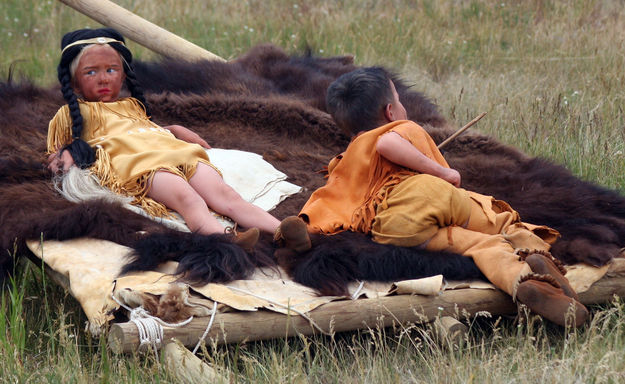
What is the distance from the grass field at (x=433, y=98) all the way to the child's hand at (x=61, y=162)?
502 millimetres

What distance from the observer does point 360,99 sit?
3863 mm

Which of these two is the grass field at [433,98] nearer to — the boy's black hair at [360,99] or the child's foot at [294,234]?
the child's foot at [294,234]

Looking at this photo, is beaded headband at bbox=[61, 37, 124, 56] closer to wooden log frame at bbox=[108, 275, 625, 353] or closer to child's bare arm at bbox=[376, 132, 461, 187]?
child's bare arm at bbox=[376, 132, 461, 187]

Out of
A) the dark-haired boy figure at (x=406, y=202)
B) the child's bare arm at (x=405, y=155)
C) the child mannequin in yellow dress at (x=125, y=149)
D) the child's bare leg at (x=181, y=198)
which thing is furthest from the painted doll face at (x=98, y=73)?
the child's bare arm at (x=405, y=155)

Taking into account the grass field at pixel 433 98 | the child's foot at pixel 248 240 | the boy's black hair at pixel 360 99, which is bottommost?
the grass field at pixel 433 98

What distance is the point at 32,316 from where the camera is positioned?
3.64m

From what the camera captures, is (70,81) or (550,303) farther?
(70,81)

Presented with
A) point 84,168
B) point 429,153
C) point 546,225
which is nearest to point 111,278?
point 84,168

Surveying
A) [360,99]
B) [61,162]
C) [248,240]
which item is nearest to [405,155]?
[360,99]

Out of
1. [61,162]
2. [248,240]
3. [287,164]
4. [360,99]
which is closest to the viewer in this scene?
[248,240]

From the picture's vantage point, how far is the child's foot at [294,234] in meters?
3.49

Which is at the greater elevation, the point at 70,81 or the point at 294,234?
the point at 70,81

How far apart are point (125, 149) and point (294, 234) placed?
1121 millimetres

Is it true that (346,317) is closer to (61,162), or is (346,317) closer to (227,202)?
(227,202)
